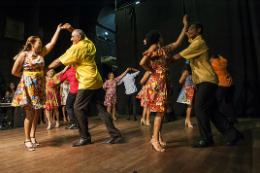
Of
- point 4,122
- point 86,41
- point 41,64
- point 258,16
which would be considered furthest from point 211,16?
point 4,122

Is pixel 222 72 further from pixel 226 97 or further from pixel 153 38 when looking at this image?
pixel 153 38

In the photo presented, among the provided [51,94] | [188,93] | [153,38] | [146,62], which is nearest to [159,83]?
[146,62]

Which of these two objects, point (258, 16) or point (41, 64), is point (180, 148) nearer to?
point (41, 64)

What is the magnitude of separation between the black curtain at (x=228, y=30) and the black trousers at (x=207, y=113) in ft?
9.61

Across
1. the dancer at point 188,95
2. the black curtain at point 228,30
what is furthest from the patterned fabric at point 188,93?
the black curtain at point 228,30

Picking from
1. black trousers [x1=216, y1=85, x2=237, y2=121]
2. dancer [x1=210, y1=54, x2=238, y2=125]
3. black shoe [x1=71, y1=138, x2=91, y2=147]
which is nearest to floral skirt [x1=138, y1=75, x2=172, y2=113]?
black shoe [x1=71, y1=138, x2=91, y2=147]

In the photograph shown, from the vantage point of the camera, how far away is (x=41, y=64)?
215 centimetres

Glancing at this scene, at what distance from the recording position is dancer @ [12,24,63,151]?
6.63 feet

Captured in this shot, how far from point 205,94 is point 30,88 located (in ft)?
6.85

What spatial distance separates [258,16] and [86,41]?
Result: 181 inches

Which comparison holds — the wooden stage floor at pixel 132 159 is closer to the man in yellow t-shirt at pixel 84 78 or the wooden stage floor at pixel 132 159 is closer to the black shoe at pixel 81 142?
the black shoe at pixel 81 142

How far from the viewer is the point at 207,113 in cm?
215

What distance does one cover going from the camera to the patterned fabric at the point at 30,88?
2.01 m

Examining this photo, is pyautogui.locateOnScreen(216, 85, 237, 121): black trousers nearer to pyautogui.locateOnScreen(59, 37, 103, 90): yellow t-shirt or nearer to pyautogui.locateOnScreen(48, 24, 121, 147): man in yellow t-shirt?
pyautogui.locateOnScreen(48, 24, 121, 147): man in yellow t-shirt
